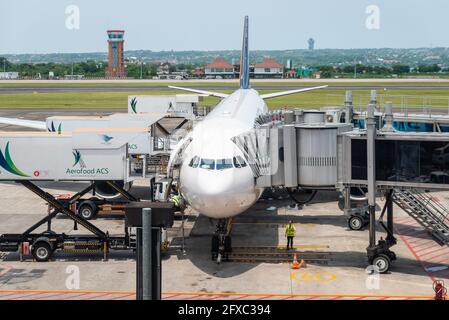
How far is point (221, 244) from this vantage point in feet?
94.2

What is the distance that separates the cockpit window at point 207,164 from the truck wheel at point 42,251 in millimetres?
8125

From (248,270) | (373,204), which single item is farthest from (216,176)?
(373,204)

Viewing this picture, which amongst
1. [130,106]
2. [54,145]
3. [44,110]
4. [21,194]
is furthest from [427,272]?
[44,110]

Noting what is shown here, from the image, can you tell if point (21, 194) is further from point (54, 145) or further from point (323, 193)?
point (323, 193)

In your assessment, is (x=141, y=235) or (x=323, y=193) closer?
(x=141, y=235)

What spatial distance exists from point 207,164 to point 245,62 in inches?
1325

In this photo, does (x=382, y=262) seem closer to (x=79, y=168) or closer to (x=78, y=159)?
(x=79, y=168)

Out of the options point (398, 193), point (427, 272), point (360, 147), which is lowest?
point (427, 272)

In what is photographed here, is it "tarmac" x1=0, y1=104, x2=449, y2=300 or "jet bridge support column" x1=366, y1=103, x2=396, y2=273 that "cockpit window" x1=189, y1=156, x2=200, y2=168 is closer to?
"tarmac" x1=0, y1=104, x2=449, y2=300

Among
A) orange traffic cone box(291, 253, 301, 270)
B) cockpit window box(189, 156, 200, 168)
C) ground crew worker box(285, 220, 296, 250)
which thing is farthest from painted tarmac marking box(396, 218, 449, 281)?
cockpit window box(189, 156, 200, 168)

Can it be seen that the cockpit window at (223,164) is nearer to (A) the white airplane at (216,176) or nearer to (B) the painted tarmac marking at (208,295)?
(A) the white airplane at (216,176)

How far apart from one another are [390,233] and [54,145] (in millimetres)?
15431

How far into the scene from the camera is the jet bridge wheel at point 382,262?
2708 cm

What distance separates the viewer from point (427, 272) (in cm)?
2728
